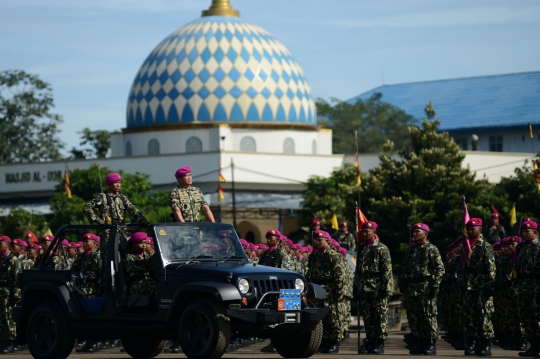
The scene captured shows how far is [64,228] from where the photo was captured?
17.6 m

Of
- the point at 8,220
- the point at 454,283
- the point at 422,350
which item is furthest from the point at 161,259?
the point at 8,220

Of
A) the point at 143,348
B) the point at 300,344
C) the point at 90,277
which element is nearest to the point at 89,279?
the point at 90,277

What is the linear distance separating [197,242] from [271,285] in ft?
3.98

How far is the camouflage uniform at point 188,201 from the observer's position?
1886cm

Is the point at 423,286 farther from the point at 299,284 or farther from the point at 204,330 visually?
the point at 204,330

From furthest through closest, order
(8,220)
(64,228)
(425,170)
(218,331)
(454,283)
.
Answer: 1. (8,220)
2. (425,170)
3. (454,283)
4. (64,228)
5. (218,331)

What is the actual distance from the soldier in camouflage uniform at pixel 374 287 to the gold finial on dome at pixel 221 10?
48785mm

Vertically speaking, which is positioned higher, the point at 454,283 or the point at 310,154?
the point at 310,154

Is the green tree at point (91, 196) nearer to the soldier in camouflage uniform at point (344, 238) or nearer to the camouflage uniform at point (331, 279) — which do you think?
the soldier in camouflage uniform at point (344, 238)

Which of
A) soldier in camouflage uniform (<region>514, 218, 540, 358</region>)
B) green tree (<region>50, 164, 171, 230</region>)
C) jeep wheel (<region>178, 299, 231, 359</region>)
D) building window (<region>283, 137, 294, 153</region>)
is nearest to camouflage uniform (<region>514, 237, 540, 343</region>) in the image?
soldier in camouflage uniform (<region>514, 218, 540, 358</region>)

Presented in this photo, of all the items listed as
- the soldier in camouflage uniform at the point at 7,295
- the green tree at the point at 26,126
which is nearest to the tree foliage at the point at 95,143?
the green tree at the point at 26,126

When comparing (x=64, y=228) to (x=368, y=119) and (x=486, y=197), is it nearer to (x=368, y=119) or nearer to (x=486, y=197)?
(x=486, y=197)

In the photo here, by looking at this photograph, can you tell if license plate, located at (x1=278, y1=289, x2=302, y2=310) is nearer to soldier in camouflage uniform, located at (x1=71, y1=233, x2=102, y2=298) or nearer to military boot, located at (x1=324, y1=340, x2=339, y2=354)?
soldier in camouflage uniform, located at (x1=71, y1=233, x2=102, y2=298)

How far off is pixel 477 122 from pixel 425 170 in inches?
1512
